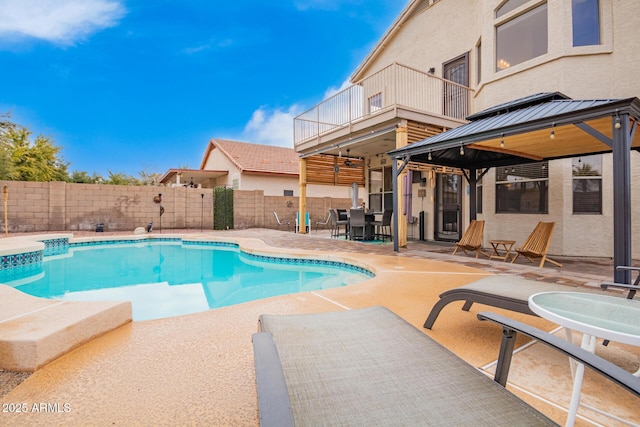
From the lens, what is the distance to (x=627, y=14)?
5.96 meters

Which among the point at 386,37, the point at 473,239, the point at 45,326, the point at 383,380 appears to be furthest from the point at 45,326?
the point at 386,37

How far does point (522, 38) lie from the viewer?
7.00 metres

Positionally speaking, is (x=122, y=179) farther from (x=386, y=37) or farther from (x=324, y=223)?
(x=386, y=37)

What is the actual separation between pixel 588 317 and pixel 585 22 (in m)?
7.71

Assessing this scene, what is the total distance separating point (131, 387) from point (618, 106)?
5598mm

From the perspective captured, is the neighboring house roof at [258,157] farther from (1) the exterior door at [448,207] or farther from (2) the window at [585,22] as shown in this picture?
(2) the window at [585,22]

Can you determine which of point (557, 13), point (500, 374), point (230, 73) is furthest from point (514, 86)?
point (230, 73)

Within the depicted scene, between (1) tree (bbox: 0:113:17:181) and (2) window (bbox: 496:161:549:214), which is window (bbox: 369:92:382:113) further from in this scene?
(1) tree (bbox: 0:113:17:181)

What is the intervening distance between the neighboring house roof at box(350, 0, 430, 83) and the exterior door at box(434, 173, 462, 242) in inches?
222

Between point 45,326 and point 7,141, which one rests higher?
point 7,141

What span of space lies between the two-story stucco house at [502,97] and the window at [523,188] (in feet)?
0.07

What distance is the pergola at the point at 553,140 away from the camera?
3713 mm

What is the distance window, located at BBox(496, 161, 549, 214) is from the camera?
671 cm

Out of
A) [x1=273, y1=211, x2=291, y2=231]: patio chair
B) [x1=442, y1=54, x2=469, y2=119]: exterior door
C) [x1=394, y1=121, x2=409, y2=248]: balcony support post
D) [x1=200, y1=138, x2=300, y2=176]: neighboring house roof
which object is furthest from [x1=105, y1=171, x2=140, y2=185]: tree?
[x1=442, y1=54, x2=469, y2=119]: exterior door
